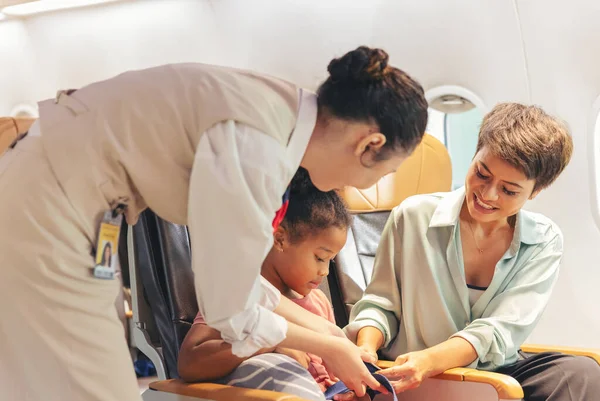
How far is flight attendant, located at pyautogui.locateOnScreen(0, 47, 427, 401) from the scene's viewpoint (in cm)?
128

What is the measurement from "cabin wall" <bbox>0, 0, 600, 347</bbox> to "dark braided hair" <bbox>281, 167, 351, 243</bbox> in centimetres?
205

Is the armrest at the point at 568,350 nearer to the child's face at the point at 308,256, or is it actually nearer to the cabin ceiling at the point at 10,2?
the child's face at the point at 308,256

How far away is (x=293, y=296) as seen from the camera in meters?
1.97

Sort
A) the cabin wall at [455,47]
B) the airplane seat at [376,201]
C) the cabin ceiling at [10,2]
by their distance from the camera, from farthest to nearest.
→ the cabin ceiling at [10,2] → the cabin wall at [455,47] → the airplane seat at [376,201]

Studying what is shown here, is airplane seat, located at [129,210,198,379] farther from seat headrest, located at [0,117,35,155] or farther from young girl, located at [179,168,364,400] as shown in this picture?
seat headrest, located at [0,117,35,155]

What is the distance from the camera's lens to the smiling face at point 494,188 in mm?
2010

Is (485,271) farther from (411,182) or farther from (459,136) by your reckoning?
(459,136)

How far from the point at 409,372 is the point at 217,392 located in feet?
1.56

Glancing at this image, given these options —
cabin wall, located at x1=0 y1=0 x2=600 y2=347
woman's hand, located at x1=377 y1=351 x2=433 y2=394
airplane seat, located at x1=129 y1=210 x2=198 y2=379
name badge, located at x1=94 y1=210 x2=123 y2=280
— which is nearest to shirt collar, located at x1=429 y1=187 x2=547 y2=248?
woman's hand, located at x1=377 y1=351 x2=433 y2=394

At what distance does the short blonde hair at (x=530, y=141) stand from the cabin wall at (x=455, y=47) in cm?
159

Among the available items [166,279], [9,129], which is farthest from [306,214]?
[9,129]

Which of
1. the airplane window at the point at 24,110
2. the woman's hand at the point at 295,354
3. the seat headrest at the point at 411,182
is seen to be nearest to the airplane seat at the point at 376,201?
the seat headrest at the point at 411,182

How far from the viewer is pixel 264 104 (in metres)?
1.32

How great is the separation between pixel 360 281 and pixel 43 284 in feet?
4.63
